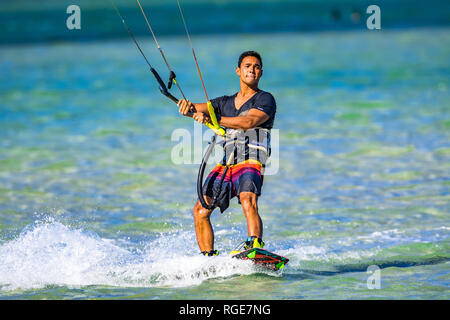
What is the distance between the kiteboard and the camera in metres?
A: 6.40

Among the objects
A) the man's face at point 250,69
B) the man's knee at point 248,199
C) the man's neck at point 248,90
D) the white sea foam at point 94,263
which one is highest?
the man's face at point 250,69

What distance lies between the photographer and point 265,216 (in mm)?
9062

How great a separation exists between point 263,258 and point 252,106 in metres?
1.23

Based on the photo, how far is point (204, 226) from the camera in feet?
22.1

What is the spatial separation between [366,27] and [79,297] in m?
30.6

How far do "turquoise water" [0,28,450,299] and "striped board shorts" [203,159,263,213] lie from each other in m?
0.53

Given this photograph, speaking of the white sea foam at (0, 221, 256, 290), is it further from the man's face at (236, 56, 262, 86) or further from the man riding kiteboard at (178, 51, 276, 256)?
the man's face at (236, 56, 262, 86)

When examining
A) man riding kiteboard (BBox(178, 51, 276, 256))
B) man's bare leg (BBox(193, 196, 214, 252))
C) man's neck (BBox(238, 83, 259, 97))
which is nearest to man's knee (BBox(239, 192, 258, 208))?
man riding kiteboard (BBox(178, 51, 276, 256))

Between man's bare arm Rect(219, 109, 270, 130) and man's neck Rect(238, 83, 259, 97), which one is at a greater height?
man's neck Rect(238, 83, 259, 97)

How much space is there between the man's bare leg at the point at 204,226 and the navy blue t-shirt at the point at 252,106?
741 mm

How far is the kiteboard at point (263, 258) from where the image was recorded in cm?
640

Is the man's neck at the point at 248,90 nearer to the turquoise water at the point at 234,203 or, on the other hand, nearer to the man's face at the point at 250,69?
the man's face at the point at 250,69

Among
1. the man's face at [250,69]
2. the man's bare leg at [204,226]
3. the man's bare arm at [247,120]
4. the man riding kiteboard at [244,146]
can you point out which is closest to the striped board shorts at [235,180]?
the man riding kiteboard at [244,146]

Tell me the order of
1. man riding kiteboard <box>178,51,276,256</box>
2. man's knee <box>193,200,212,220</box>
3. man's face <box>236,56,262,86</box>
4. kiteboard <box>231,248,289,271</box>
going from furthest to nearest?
man's knee <box>193,200,212,220</box>, man's face <box>236,56,262,86</box>, man riding kiteboard <box>178,51,276,256</box>, kiteboard <box>231,248,289,271</box>
